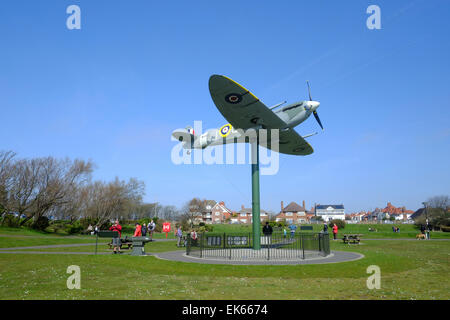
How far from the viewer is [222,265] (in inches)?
494

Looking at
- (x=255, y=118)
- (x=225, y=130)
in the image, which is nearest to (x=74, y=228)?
(x=225, y=130)

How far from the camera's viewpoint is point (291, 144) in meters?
22.0

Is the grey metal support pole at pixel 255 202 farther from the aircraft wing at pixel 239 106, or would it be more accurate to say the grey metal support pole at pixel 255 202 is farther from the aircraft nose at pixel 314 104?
the aircraft nose at pixel 314 104

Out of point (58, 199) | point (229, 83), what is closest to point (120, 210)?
point (58, 199)

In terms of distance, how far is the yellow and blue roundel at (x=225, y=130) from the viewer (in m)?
22.2

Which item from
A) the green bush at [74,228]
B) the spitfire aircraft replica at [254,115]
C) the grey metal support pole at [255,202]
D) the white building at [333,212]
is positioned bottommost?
the white building at [333,212]

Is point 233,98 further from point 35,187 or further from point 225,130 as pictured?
point 35,187

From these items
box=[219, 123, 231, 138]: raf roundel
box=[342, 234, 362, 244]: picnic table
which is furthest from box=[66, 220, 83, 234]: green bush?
box=[342, 234, 362, 244]: picnic table

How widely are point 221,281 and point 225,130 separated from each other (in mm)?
14535

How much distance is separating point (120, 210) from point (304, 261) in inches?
1959

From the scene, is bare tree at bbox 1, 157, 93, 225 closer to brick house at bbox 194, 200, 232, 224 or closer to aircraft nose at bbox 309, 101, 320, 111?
aircraft nose at bbox 309, 101, 320, 111

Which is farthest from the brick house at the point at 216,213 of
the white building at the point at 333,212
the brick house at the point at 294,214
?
the white building at the point at 333,212

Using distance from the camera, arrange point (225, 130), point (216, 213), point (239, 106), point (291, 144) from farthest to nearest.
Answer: point (216, 213)
point (225, 130)
point (291, 144)
point (239, 106)
